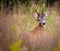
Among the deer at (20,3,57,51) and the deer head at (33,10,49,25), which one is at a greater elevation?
the deer head at (33,10,49,25)

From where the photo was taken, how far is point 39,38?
398 centimetres

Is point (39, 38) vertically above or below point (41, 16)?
below

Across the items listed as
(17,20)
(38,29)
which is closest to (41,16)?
(38,29)

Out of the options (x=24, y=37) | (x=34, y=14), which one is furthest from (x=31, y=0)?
(x=24, y=37)

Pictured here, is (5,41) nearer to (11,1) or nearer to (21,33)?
(21,33)

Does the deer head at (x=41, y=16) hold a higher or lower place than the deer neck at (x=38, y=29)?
higher

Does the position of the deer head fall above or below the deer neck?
above

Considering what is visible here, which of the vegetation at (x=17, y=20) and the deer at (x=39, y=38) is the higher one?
the vegetation at (x=17, y=20)

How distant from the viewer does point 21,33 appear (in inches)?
156

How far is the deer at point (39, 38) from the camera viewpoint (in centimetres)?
393

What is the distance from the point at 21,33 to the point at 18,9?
0.93ft

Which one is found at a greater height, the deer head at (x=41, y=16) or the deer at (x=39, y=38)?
the deer head at (x=41, y=16)

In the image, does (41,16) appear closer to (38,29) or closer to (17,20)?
(38,29)

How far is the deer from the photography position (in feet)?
12.9
